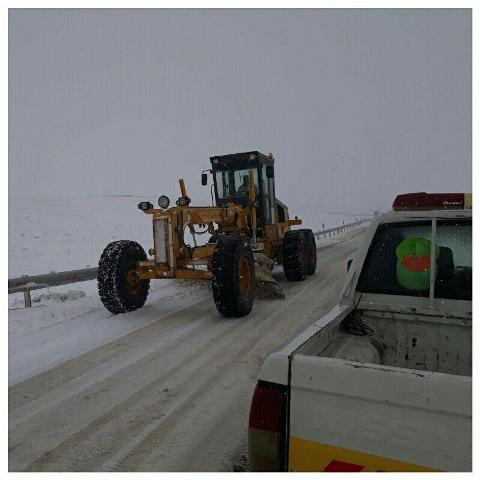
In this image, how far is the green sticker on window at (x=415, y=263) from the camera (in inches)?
107

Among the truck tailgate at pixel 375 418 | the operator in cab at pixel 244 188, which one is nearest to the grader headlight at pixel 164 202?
the operator in cab at pixel 244 188

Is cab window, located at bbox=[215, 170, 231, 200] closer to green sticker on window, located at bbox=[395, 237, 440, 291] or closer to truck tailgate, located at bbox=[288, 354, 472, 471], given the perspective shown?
green sticker on window, located at bbox=[395, 237, 440, 291]

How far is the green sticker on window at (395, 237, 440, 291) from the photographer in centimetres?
272

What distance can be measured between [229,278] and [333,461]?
4.50 metres

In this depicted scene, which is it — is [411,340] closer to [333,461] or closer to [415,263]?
[415,263]

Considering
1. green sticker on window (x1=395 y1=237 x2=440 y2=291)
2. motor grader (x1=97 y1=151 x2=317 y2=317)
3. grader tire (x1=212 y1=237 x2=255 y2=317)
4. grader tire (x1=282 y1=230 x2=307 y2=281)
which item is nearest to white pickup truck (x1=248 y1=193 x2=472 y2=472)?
green sticker on window (x1=395 y1=237 x2=440 y2=291)

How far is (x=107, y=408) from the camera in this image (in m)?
3.48

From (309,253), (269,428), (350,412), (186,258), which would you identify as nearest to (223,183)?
(309,253)

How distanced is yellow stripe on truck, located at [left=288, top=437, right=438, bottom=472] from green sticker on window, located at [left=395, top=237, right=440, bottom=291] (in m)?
1.58

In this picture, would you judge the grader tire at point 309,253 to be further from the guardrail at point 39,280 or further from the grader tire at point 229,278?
the guardrail at point 39,280

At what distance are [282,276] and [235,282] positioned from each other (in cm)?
481

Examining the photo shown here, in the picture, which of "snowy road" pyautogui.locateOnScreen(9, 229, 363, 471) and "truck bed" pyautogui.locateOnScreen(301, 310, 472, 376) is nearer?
"truck bed" pyautogui.locateOnScreen(301, 310, 472, 376)

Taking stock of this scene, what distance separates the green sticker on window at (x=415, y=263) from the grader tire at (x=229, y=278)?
3409 millimetres
